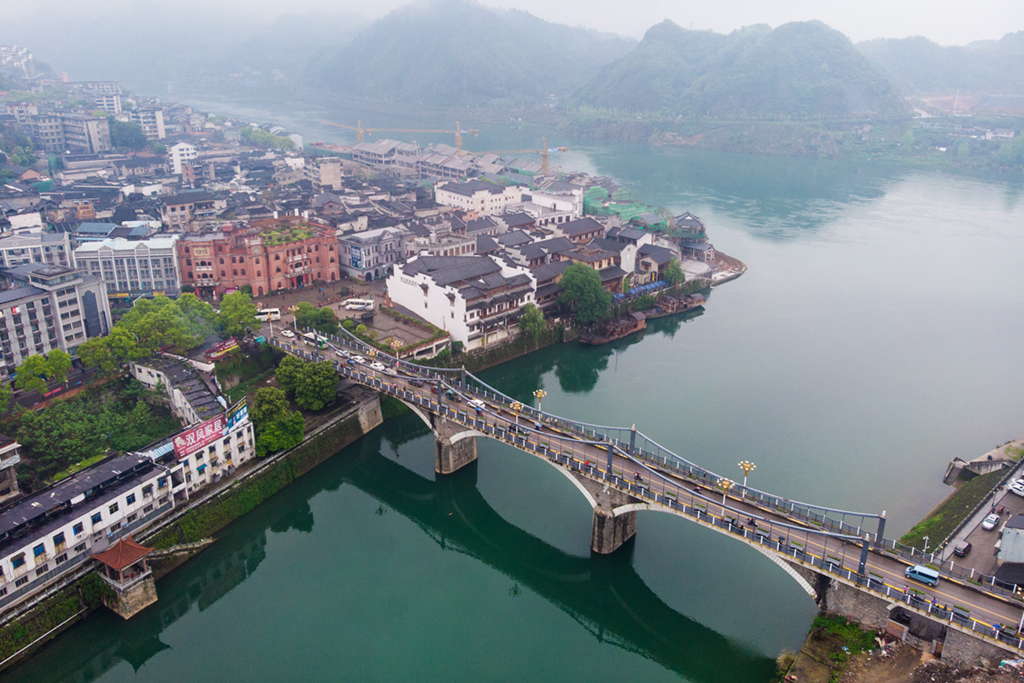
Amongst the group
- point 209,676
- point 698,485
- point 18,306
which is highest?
point 18,306

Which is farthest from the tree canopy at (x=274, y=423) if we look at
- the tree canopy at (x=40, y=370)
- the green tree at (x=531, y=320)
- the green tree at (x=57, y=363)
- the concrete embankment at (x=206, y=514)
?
the green tree at (x=531, y=320)

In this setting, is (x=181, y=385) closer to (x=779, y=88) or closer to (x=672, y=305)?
(x=672, y=305)

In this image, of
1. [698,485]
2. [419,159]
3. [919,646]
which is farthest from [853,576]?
[419,159]

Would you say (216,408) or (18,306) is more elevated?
(18,306)

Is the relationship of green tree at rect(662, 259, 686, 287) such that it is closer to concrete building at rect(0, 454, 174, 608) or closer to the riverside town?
the riverside town

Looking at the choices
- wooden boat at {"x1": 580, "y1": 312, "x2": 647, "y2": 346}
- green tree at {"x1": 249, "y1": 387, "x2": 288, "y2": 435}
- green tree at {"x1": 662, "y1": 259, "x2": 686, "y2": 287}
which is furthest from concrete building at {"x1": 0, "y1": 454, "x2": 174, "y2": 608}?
green tree at {"x1": 662, "y1": 259, "x2": 686, "y2": 287}

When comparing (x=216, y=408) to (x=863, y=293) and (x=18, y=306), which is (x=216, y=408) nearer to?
(x=18, y=306)

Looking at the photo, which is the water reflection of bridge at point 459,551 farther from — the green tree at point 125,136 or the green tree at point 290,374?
the green tree at point 125,136

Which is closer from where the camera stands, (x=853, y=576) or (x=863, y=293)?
(x=853, y=576)
